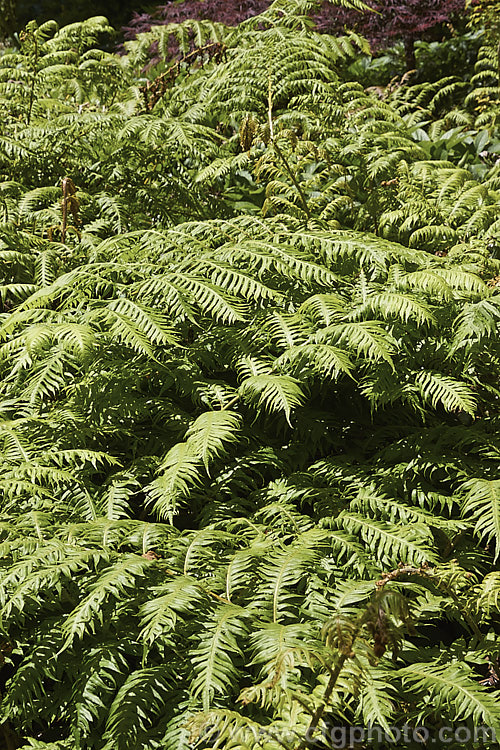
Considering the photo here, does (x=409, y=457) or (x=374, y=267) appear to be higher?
(x=374, y=267)

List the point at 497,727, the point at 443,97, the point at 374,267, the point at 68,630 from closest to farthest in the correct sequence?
the point at 497,727, the point at 68,630, the point at 374,267, the point at 443,97

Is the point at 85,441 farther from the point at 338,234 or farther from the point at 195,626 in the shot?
the point at 338,234

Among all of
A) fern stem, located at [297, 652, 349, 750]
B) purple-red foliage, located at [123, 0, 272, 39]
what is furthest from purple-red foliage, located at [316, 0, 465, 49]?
fern stem, located at [297, 652, 349, 750]

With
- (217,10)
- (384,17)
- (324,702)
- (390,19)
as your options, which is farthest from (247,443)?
(217,10)

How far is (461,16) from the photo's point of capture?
21.7 feet

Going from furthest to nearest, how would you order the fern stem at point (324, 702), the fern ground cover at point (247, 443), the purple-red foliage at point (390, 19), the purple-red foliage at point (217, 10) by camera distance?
the purple-red foliage at point (217, 10), the purple-red foliage at point (390, 19), the fern ground cover at point (247, 443), the fern stem at point (324, 702)

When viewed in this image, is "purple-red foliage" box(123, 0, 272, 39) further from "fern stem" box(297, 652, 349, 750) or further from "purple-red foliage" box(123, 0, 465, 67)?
"fern stem" box(297, 652, 349, 750)

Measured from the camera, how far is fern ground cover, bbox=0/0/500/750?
146 centimetres

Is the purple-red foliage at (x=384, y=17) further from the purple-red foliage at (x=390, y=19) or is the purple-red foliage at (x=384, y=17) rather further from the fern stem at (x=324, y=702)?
the fern stem at (x=324, y=702)

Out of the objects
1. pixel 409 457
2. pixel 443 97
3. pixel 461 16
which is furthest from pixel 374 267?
pixel 461 16

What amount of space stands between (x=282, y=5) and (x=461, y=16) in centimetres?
386

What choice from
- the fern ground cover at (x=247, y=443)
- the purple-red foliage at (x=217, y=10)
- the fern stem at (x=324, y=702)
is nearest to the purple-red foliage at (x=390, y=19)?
the purple-red foliage at (x=217, y=10)

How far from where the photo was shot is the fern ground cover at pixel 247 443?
57.5 inches

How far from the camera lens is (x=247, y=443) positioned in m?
2.13
